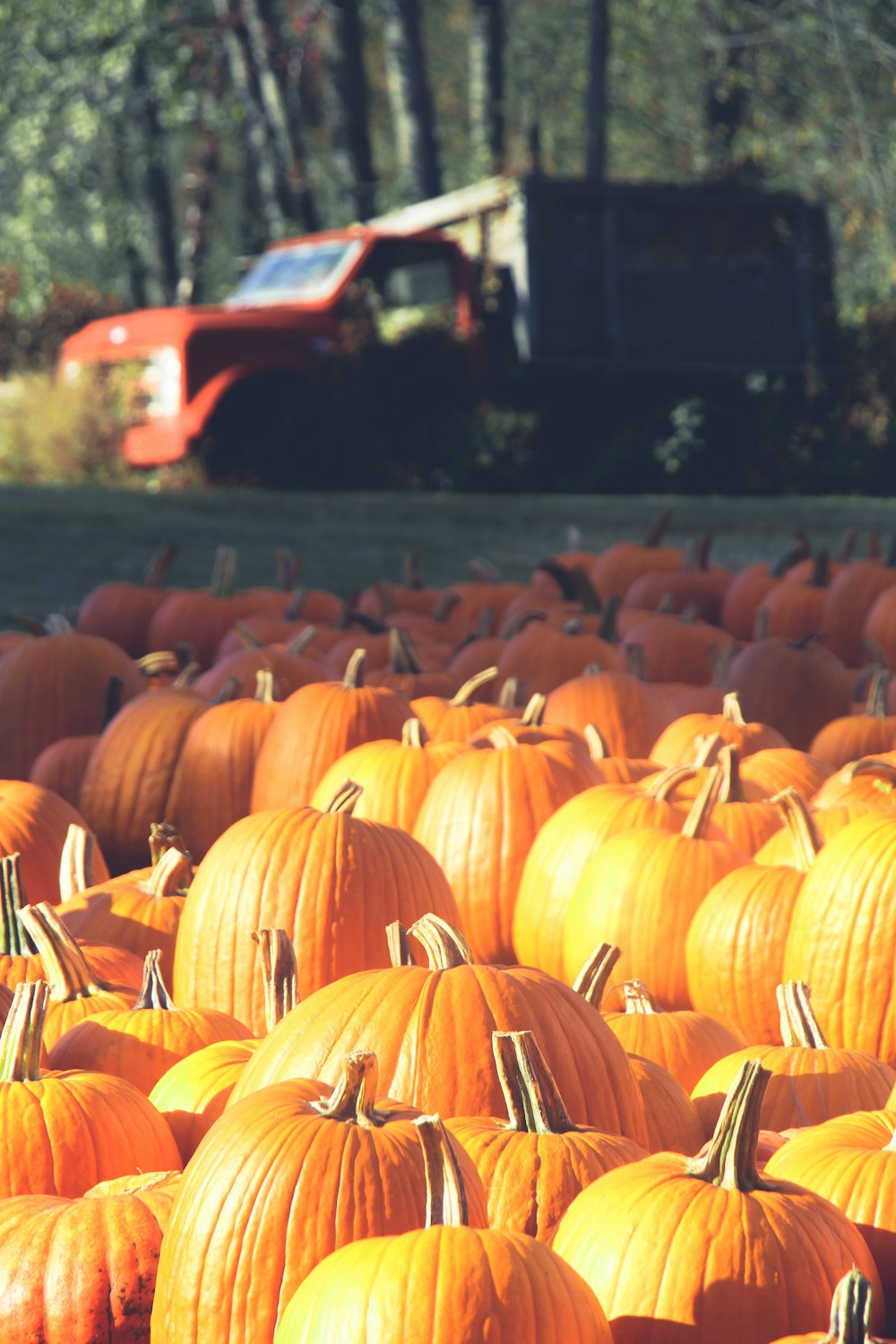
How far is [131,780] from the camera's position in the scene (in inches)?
175

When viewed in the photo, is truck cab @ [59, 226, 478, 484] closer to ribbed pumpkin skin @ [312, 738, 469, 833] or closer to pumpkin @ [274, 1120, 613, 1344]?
ribbed pumpkin skin @ [312, 738, 469, 833]

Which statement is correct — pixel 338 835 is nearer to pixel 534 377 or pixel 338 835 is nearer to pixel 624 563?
pixel 624 563

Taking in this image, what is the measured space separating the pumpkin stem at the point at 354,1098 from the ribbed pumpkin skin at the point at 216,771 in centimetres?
269

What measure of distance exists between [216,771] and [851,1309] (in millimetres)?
3218

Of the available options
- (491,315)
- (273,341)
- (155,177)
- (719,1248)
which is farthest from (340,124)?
(719,1248)

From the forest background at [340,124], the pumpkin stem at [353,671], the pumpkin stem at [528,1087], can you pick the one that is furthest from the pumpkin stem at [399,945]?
the forest background at [340,124]

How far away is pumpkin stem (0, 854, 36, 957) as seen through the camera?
104 inches

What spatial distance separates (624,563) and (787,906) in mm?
3905

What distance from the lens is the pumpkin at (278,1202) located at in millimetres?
1674

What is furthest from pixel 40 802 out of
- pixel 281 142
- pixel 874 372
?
pixel 281 142

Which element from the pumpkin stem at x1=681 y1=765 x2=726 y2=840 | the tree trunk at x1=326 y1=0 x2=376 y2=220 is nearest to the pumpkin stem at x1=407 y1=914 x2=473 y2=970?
the pumpkin stem at x1=681 y1=765 x2=726 y2=840

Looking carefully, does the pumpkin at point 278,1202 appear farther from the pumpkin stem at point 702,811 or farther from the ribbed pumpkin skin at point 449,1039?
the pumpkin stem at point 702,811

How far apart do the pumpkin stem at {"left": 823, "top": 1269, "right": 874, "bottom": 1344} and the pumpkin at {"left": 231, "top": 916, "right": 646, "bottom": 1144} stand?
2.39ft

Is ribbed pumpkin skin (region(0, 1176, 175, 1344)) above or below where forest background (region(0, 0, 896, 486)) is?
below
